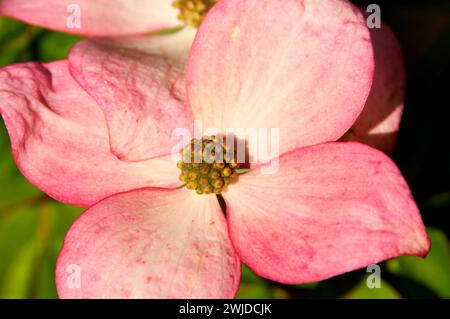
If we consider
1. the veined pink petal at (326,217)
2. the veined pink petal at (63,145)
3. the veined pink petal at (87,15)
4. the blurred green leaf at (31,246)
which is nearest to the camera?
the veined pink petal at (326,217)

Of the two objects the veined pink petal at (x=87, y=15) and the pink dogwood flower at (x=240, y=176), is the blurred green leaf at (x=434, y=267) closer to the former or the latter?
the pink dogwood flower at (x=240, y=176)

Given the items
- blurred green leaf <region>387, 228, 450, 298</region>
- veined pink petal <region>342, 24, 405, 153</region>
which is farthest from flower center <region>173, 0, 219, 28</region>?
blurred green leaf <region>387, 228, 450, 298</region>

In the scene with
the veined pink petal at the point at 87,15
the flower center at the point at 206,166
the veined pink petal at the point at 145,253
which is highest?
the veined pink petal at the point at 87,15

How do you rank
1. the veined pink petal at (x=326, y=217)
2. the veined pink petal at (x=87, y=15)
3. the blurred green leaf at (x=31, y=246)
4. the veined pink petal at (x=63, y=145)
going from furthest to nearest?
the blurred green leaf at (x=31, y=246) → the veined pink petal at (x=87, y=15) → the veined pink petal at (x=63, y=145) → the veined pink petal at (x=326, y=217)

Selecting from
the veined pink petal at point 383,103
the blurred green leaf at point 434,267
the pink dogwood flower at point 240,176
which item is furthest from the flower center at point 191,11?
the blurred green leaf at point 434,267

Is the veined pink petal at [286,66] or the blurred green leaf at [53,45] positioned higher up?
the veined pink petal at [286,66]

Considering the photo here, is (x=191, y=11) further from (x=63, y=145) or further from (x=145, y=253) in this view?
(x=145, y=253)

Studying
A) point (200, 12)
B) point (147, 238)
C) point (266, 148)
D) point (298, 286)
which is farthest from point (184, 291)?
point (200, 12)
